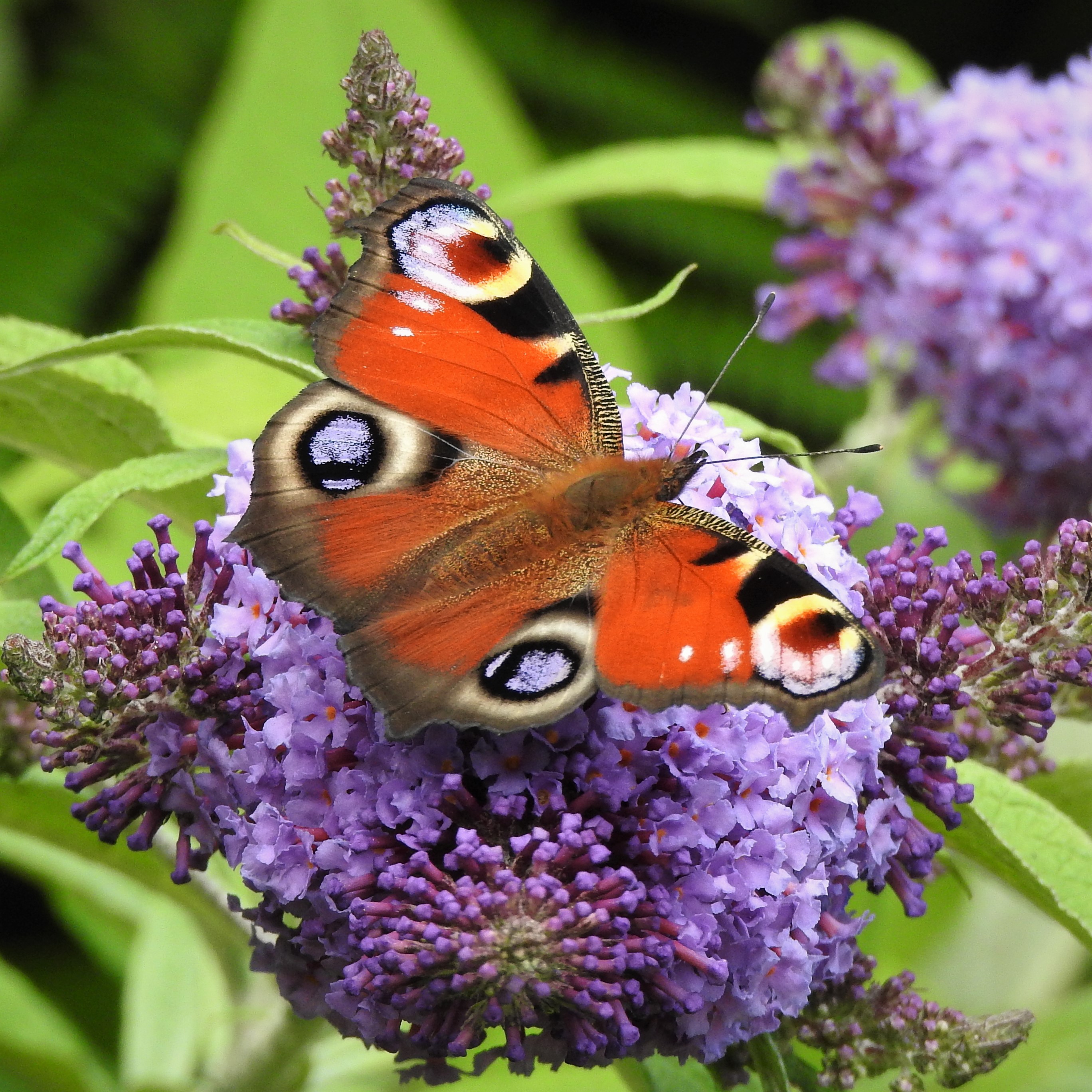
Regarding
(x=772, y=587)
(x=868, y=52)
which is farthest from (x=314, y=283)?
(x=868, y=52)

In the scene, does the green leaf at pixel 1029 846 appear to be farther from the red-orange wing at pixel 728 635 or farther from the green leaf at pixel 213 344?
the green leaf at pixel 213 344

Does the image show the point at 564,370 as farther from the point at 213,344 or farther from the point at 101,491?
the point at 101,491

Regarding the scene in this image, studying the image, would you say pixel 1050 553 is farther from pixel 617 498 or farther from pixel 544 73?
pixel 544 73

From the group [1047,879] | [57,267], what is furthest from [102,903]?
[57,267]

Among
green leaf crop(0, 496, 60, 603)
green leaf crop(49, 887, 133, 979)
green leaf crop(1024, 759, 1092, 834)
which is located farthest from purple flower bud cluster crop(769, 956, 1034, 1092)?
green leaf crop(49, 887, 133, 979)

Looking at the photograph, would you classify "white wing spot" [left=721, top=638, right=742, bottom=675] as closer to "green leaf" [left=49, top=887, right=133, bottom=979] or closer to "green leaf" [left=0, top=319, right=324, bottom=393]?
"green leaf" [left=0, top=319, right=324, bottom=393]
